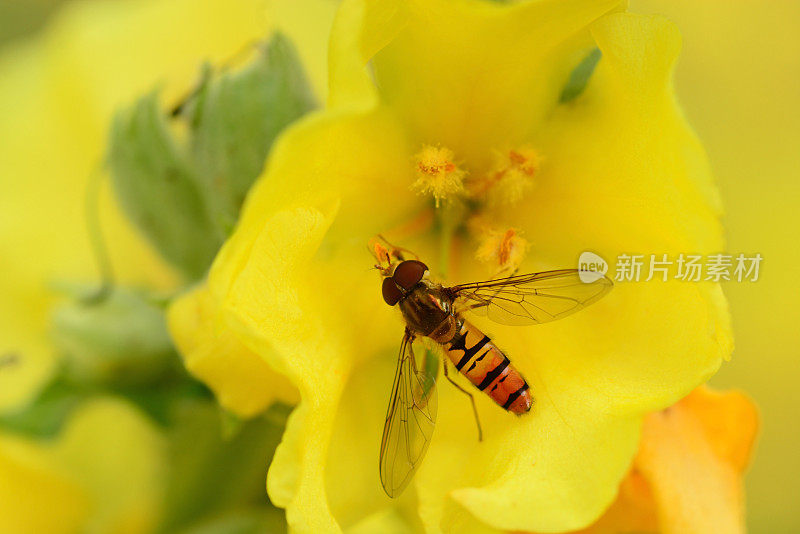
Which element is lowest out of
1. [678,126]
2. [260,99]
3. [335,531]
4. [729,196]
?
[729,196]

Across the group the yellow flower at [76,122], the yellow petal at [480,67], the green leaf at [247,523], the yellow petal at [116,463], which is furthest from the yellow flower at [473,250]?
the yellow flower at [76,122]

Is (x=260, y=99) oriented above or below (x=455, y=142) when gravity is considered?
above

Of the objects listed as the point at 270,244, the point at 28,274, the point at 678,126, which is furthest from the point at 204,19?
the point at 678,126

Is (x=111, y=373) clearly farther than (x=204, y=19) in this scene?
No

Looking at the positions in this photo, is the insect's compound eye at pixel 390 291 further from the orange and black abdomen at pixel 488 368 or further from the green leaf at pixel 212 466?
the green leaf at pixel 212 466

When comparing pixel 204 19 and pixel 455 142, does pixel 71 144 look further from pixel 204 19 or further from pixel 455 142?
pixel 455 142

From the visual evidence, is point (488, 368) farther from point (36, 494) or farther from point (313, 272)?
point (36, 494)

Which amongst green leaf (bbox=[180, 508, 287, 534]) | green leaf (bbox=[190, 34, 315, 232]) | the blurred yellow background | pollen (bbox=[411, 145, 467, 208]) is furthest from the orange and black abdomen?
the blurred yellow background
